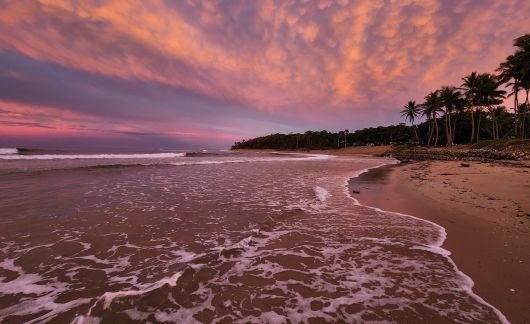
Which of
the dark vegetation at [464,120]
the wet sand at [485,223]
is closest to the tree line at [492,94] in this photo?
the dark vegetation at [464,120]

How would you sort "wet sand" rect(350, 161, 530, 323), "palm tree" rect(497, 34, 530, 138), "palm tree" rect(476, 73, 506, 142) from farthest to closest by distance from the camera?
"palm tree" rect(476, 73, 506, 142)
"palm tree" rect(497, 34, 530, 138)
"wet sand" rect(350, 161, 530, 323)

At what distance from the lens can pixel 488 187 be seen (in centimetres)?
1068

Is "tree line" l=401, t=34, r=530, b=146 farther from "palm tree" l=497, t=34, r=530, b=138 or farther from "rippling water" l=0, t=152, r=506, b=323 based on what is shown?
"rippling water" l=0, t=152, r=506, b=323

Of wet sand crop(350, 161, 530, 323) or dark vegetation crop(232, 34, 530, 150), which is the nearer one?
wet sand crop(350, 161, 530, 323)

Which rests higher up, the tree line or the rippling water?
the tree line

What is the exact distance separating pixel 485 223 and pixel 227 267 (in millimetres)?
6566

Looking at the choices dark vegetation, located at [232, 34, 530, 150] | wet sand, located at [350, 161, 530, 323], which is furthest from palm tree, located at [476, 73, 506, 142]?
wet sand, located at [350, 161, 530, 323]

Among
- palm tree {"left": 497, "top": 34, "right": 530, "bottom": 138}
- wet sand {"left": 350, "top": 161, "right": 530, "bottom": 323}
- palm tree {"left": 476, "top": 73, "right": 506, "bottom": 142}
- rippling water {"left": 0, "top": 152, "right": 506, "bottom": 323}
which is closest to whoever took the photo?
rippling water {"left": 0, "top": 152, "right": 506, "bottom": 323}

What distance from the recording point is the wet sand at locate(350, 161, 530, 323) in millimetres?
3592

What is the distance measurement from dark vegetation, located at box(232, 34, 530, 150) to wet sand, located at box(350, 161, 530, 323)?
30.5 metres

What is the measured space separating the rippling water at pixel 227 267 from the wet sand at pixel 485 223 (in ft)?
0.95

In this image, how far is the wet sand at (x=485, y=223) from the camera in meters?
3.59

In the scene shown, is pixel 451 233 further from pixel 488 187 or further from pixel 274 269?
pixel 488 187

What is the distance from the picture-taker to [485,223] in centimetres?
646
